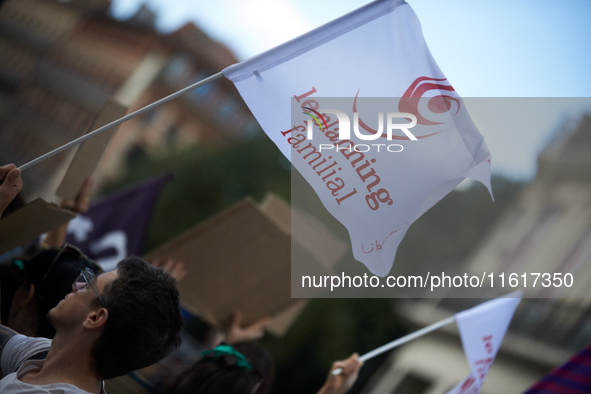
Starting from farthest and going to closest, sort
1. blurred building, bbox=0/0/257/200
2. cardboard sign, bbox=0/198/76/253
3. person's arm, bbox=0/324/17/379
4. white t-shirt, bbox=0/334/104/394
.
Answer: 1. blurred building, bbox=0/0/257/200
2. cardboard sign, bbox=0/198/76/253
3. person's arm, bbox=0/324/17/379
4. white t-shirt, bbox=0/334/104/394

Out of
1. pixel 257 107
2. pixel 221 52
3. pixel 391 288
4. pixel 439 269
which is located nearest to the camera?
pixel 257 107

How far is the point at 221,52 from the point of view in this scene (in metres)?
31.1

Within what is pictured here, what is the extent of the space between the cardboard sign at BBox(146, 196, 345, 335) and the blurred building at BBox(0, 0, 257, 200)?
73.4 feet

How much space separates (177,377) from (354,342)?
14.5 meters

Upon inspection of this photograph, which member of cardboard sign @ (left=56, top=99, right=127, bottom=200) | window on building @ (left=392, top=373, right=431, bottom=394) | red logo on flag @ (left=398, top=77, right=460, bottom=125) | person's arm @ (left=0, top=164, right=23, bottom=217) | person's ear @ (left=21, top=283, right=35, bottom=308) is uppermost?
person's arm @ (left=0, top=164, right=23, bottom=217)

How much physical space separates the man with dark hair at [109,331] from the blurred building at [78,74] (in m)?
23.9

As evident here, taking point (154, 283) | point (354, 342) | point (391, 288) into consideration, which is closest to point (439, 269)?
point (391, 288)

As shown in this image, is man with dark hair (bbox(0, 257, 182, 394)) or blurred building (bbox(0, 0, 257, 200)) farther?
blurred building (bbox(0, 0, 257, 200))

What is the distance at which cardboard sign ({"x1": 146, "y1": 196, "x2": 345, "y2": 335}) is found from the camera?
334cm

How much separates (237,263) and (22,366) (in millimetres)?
1701

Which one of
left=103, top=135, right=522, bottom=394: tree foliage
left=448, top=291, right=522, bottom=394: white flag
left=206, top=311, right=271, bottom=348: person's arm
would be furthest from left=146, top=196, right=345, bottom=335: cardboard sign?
left=103, top=135, right=522, bottom=394: tree foliage

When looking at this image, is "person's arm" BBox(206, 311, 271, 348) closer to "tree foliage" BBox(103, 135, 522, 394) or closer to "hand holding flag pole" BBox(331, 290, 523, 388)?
"hand holding flag pole" BBox(331, 290, 523, 388)

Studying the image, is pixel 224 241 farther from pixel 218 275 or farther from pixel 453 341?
pixel 453 341

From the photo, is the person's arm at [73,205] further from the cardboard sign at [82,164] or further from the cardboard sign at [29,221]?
the cardboard sign at [29,221]
